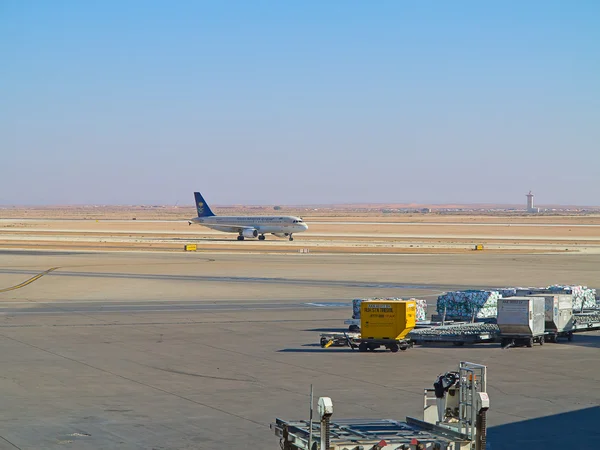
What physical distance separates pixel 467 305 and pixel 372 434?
26065mm

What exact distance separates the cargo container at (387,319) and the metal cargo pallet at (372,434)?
59.0 ft

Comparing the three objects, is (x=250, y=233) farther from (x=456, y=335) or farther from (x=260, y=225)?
(x=456, y=335)

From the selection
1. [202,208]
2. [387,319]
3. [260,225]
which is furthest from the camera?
[202,208]

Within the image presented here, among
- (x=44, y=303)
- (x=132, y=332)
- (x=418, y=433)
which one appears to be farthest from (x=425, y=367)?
(x=44, y=303)

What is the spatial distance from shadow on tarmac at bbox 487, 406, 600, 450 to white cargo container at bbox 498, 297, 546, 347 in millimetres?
11035

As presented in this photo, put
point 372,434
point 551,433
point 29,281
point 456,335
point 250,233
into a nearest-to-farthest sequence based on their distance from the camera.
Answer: point 372,434 < point 551,433 < point 456,335 < point 29,281 < point 250,233

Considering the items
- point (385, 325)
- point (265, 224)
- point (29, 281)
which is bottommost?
point (29, 281)

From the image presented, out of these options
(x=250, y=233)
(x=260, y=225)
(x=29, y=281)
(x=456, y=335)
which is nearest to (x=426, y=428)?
(x=456, y=335)

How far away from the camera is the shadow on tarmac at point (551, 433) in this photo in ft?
57.1

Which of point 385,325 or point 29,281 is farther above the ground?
point 385,325

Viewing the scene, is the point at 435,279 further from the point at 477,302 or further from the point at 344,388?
the point at 344,388

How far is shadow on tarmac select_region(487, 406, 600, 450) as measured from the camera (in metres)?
17.4

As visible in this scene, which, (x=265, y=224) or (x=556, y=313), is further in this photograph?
(x=265, y=224)

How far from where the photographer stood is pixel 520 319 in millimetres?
31625
